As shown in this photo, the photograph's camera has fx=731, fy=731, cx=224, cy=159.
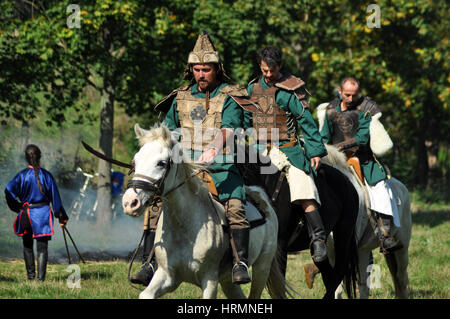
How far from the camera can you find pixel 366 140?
9.91 metres

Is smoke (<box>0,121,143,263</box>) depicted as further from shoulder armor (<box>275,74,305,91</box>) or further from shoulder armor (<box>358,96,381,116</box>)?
shoulder armor (<box>275,74,305,91</box>)

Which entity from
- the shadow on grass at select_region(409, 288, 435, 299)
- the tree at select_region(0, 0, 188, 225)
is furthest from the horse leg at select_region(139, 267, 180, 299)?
the tree at select_region(0, 0, 188, 225)

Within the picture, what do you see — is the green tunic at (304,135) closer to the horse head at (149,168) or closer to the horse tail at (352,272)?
the horse tail at (352,272)

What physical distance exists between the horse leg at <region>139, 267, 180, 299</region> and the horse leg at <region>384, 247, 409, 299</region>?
15.7 feet

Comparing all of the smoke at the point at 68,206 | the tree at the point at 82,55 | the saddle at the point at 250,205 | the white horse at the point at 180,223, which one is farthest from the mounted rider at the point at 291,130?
the tree at the point at 82,55

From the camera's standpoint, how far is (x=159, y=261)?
649cm

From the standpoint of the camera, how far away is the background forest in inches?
714

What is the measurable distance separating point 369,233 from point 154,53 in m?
12.2

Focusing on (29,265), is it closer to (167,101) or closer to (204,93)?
(167,101)

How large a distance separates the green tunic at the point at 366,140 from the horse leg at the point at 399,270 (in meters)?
1.22

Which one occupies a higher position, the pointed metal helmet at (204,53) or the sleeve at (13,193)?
the pointed metal helmet at (204,53)

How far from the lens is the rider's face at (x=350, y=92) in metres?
9.88

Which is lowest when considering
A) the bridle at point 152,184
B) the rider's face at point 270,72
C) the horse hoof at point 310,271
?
the horse hoof at point 310,271
